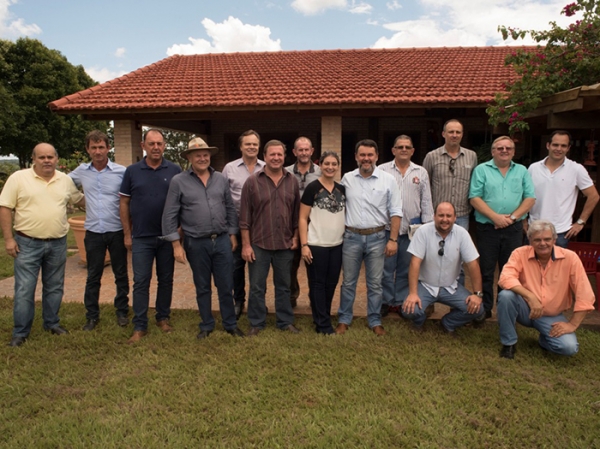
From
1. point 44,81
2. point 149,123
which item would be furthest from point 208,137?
point 44,81

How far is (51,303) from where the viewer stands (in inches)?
167

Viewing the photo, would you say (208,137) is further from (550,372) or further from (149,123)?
(550,372)

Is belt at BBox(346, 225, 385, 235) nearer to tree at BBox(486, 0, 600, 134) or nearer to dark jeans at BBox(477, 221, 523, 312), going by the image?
dark jeans at BBox(477, 221, 523, 312)

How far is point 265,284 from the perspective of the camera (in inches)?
165

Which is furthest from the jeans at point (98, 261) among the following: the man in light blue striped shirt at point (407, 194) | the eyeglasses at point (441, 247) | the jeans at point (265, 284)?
the eyeglasses at point (441, 247)

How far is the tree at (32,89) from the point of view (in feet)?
79.5

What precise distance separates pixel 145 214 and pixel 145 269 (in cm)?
51

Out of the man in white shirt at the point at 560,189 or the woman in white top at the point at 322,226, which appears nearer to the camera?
the woman in white top at the point at 322,226

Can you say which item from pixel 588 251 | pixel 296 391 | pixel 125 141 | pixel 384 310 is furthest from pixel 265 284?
pixel 125 141

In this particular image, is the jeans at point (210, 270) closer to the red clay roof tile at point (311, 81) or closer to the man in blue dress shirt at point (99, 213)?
the man in blue dress shirt at point (99, 213)

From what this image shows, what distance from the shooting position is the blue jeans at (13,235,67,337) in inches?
157

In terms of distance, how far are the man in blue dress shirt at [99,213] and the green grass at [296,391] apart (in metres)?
0.49

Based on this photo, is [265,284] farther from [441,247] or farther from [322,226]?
[441,247]

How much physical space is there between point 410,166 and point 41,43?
28000 millimetres
